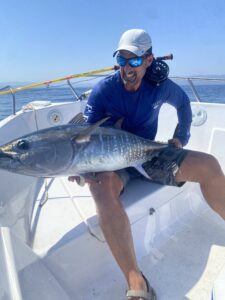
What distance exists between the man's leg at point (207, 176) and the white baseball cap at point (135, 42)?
2.53 feet

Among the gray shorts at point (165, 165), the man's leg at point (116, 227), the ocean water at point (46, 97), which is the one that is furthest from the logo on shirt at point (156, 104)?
the ocean water at point (46, 97)

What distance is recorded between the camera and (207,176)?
2.18 metres

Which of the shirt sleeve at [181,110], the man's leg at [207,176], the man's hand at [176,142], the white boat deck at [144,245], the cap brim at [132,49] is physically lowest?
the white boat deck at [144,245]

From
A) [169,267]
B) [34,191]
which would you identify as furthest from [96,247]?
[34,191]

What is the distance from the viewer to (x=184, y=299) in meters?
1.94

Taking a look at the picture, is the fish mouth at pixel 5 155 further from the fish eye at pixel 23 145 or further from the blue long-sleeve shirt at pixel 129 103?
the blue long-sleeve shirt at pixel 129 103

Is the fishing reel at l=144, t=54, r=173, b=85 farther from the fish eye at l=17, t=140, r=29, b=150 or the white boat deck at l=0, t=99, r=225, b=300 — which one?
A: the fish eye at l=17, t=140, r=29, b=150

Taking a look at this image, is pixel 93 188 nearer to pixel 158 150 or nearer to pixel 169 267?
pixel 158 150

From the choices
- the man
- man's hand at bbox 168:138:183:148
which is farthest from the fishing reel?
man's hand at bbox 168:138:183:148

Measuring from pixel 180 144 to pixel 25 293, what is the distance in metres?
1.59

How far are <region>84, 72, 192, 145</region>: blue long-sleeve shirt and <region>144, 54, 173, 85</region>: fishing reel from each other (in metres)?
0.04

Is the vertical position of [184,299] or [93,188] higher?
[93,188]

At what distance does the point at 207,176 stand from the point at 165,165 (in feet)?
0.92

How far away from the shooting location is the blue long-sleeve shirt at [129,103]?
7.73 ft
